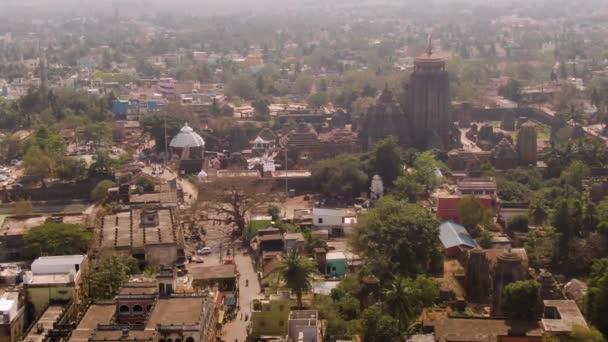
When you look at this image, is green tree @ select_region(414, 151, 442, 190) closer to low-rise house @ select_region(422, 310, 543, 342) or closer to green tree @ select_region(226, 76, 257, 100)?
low-rise house @ select_region(422, 310, 543, 342)

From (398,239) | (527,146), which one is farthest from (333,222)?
(527,146)

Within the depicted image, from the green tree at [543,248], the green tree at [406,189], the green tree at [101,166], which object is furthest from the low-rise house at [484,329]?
the green tree at [101,166]

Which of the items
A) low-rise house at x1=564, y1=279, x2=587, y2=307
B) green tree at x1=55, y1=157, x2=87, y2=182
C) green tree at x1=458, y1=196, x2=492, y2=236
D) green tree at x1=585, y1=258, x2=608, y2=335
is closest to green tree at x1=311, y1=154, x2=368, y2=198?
→ green tree at x1=458, y1=196, x2=492, y2=236

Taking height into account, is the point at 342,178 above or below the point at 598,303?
below

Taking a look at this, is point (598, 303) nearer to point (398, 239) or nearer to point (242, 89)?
point (398, 239)

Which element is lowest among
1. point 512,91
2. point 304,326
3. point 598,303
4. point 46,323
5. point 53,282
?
point 512,91

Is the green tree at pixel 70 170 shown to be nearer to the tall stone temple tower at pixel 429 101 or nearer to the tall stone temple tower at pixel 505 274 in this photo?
the tall stone temple tower at pixel 429 101
